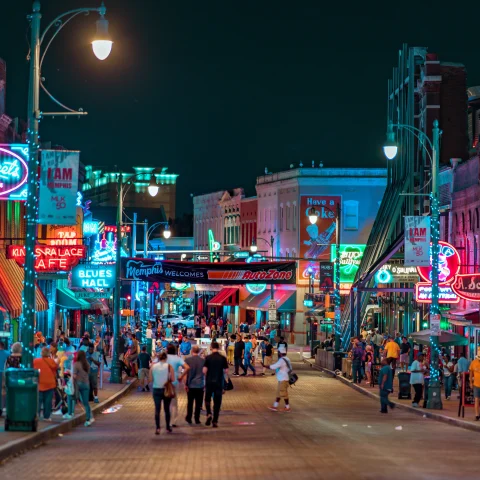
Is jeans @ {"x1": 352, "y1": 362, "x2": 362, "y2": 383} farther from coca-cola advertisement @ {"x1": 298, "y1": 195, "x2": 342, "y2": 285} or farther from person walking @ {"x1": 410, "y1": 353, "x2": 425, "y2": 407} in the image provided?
coca-cola advertisement @ {"x1": 298, "y1": 195, "x2": 342, "y2": 285}

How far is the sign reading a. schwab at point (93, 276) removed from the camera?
173 feet

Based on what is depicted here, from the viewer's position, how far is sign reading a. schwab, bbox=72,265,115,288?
5266 cm

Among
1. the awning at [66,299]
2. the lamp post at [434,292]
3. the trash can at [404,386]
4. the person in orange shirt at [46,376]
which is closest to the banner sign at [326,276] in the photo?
the awning at [66,299]

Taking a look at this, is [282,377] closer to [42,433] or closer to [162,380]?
[162,380]

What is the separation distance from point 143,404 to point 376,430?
395 inches

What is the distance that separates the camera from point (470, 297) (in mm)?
41000

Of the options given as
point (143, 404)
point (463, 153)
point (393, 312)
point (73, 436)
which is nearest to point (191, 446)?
point (73, 436)

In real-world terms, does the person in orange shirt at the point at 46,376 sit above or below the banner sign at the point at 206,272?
below

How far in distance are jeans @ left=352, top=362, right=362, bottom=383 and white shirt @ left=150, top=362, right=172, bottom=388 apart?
73.7 ft

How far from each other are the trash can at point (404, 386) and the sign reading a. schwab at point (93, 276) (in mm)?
18591

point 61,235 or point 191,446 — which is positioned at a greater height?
point 61,235

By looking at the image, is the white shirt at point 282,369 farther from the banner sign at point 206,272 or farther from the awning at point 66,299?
the awning at point 66,299

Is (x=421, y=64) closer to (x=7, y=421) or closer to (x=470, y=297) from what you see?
(x=470, y=297)

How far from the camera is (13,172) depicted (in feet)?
104
